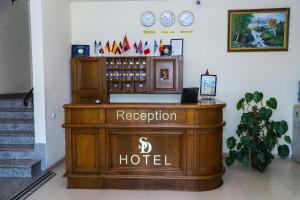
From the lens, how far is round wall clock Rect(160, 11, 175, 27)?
19.1 ft

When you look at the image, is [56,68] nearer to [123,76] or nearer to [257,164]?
[123,76]

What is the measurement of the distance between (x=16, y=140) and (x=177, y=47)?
359 centimetres

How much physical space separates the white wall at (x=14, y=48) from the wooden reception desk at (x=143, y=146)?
3.26 m

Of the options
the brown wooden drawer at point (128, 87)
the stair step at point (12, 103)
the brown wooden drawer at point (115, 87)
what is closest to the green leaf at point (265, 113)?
the brown wooden drawer at point (128, 87)

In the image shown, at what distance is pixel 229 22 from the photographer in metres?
5.68

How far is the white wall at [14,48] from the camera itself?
20.8ft

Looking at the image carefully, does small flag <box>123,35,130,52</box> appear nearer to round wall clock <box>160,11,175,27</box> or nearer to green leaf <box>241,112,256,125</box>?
round wall clock <box>160,11,175,27</box>

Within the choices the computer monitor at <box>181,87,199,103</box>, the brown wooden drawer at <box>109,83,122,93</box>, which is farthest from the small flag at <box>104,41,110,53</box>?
the computer monitor at <box>181,87,199,103</box>

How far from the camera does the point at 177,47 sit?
580cm

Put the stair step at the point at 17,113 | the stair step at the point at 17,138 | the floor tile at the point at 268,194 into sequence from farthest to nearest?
the stair step at the point at 17,113
the stair step at the point at 17,138
the floor tile at the point at 268,194

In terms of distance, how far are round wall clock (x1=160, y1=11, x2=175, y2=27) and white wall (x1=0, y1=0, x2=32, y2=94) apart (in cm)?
359

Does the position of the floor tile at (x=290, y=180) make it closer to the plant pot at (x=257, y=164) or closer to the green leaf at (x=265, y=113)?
the plant pot at (x=257, y=164)

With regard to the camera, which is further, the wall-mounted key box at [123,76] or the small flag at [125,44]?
the small flag at [125,44]

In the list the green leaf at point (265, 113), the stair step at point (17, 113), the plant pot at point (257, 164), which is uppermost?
the green leaf at point (265, 113)
